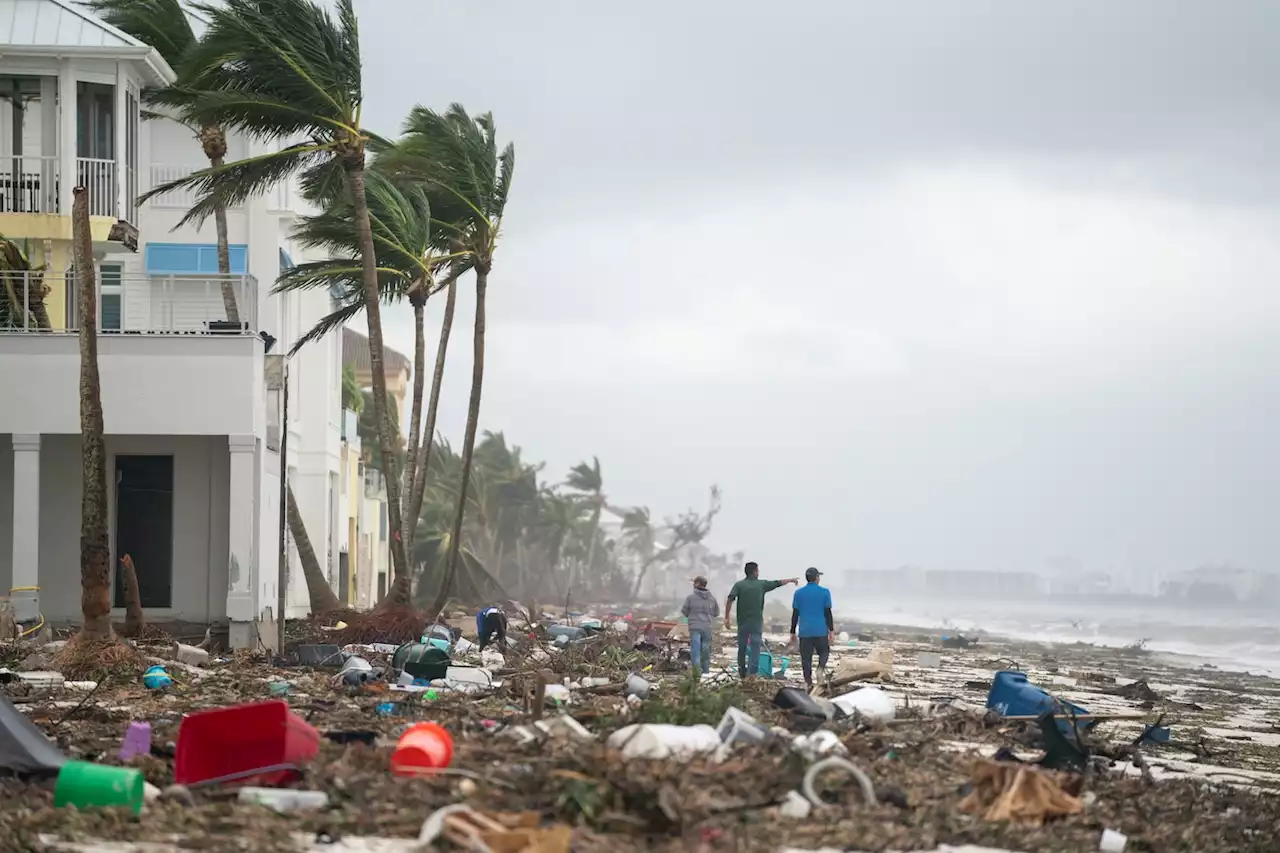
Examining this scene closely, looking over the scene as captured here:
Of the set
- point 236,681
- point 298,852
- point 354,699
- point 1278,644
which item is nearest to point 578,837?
point 298,852

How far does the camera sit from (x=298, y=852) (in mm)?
7570

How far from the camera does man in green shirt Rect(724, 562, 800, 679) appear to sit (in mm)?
19047

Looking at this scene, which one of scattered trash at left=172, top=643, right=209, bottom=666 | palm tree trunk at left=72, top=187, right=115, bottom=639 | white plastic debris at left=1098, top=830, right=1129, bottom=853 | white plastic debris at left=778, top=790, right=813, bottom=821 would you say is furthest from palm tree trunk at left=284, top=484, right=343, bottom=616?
white plastic debris at left=1098, top=830, right=1129, bottom=853

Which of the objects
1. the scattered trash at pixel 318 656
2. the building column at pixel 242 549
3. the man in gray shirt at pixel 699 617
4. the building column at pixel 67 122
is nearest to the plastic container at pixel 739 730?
the man in gray shirt at pixel 699 617

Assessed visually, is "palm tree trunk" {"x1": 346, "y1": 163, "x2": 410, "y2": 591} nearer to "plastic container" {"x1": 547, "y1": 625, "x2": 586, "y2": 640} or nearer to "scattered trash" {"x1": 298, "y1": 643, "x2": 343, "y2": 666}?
"plastic container" {"x1": 547, "y1": 625, "x2": 586, "y2": 640}

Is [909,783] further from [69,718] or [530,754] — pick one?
[69,718]

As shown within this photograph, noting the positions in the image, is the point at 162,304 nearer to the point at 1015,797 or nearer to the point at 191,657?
the point at 191,657

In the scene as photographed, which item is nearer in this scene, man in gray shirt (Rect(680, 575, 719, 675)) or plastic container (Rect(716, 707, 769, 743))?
plastic container (Rect(716, 707, 769, 743))

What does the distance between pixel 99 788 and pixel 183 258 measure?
24.8 m

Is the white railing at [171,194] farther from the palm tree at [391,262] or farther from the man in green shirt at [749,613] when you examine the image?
the man in green shirt at [749,613]

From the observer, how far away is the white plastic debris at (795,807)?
8758 mm

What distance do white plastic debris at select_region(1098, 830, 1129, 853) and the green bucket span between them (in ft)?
16.9

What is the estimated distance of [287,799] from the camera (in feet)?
28.4

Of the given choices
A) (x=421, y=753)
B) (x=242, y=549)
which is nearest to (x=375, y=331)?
(x=242, y=549)
